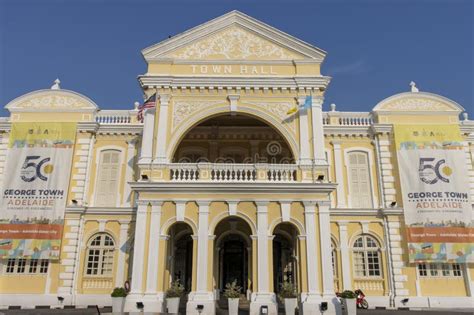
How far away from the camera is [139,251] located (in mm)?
14531

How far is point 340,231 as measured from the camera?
745 inches

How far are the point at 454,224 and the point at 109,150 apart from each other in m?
17.5

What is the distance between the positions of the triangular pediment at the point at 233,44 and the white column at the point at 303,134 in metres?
2.44

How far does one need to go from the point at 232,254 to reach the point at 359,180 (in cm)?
756

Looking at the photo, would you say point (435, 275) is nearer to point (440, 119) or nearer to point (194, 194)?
point (440, 119)

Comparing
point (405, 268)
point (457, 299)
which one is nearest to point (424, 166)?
point (405, 268)

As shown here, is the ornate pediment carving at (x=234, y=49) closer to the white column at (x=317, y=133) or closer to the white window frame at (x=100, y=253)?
the white column at (x=317, y=133)

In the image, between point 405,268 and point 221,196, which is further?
point 405,268

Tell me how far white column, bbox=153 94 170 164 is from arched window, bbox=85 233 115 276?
19.2 ft

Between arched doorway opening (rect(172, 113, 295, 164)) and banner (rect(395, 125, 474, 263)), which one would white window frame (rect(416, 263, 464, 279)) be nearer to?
banner (rect(395, 125, 474, 263))

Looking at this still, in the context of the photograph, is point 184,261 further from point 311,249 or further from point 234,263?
point 311,249

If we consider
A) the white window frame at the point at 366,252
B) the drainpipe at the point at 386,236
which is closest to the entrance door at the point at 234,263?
the white window frame at the point at 366,252

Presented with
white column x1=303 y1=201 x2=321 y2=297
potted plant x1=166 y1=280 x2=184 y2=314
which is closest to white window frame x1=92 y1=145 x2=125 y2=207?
potted plant x1=166 y1=280 x2=184 y2=314

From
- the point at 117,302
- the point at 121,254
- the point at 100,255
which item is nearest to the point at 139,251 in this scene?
the point at 117,302
